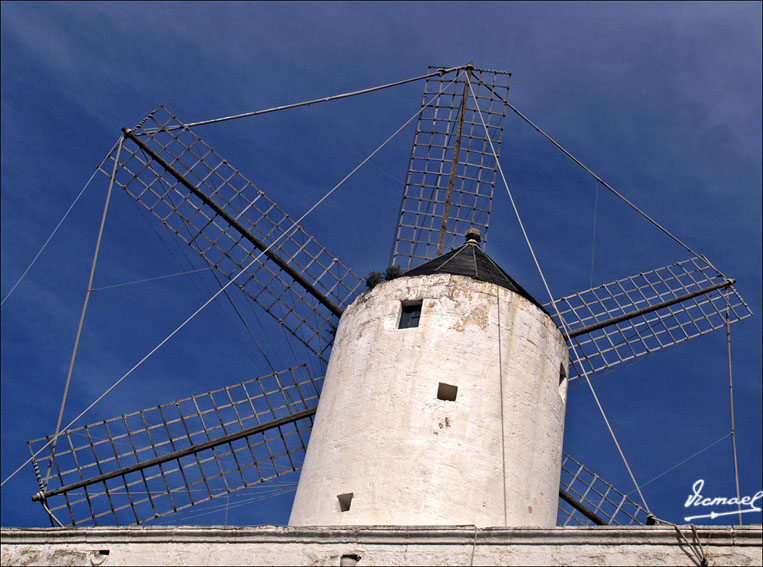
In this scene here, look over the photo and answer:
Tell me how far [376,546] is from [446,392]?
2.88 metres

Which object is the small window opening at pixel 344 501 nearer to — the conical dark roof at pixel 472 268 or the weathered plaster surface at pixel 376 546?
the weathered plaster surface at pixel 376 546

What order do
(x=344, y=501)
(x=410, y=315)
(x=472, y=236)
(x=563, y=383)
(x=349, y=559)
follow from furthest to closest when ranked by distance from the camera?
(x=472, y=236) < (x=563, y=383) < (x=410, y=315) < (x=344, y=501) < (x=349, y=559)

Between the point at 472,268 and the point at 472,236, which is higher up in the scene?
the point at 472,236

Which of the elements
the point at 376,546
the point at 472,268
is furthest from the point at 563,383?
the point at 376,546

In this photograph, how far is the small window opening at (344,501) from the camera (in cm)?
1190

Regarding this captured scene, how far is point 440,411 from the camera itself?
12.3 metres

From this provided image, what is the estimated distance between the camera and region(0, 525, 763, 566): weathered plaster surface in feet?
30.7

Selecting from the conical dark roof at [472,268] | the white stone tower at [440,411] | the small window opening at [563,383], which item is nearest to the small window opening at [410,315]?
the white stone tower at [440,411]

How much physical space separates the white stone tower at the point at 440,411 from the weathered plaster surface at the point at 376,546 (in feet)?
4.33

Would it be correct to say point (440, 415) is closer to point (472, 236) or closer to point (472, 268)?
point (472, 268)

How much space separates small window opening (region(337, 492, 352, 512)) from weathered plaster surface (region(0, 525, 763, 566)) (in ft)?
4.78

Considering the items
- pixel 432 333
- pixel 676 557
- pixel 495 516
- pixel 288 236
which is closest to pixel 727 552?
pixel 676 557

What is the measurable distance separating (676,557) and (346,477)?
4.12 metres

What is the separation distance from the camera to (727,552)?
30.4 ft
